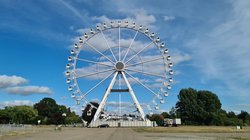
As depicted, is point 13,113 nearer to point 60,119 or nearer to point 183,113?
point 60,119

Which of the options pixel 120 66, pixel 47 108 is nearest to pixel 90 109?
pixel 120 66

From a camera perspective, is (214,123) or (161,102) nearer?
(161,102)

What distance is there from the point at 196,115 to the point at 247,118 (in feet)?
88.3

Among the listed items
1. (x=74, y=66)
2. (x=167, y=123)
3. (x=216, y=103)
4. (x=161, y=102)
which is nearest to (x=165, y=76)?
(x=161, y=102)

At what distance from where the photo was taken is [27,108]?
5546 inches

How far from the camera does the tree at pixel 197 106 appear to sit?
333 feet

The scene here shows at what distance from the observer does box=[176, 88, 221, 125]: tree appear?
101438mm

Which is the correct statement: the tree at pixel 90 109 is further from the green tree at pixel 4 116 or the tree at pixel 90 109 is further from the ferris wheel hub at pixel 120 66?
the green tree at pixel 4 116

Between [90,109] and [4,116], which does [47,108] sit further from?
[90,109]

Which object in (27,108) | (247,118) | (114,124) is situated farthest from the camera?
(27,108)

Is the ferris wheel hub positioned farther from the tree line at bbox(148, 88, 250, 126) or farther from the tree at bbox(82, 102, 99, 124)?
the tree line at bbox(148, 88, 250, 126)

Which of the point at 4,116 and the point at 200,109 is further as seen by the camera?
the point at 4,116

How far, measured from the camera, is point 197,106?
104 m

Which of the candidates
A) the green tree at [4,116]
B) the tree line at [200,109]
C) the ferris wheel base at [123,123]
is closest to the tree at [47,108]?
the green tree at [4,116]
